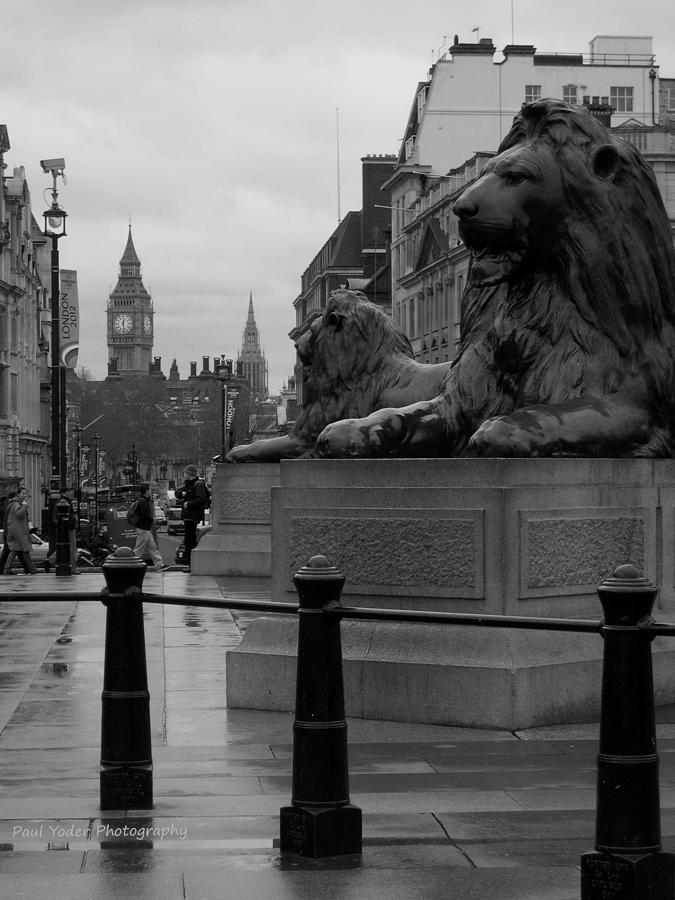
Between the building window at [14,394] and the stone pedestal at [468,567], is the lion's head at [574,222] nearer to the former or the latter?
the stone pedestal at [468,567]

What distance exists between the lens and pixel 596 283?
9.77 meters

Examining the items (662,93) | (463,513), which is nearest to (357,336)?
(463,513)

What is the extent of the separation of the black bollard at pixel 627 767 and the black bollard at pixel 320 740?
1055 millimetres

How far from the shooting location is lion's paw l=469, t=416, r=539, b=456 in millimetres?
9062

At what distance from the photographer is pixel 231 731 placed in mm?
8773

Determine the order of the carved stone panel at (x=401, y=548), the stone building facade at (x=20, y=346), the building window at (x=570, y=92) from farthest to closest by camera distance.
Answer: the stone building facade at (x=20, y=346), the building window at (x=570, y=92), the carved stone panel at (x=401, y=548)

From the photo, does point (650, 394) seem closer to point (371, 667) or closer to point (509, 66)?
point (371, 667)

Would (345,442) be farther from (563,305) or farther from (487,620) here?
(487,620)

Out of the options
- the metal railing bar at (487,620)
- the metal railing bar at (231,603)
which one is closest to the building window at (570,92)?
the metal railing bar at (231,603)

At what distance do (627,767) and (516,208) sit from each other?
5.05 m

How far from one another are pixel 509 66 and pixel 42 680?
73478 mm

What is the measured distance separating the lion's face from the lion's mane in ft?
0.27

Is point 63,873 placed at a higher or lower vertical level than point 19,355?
lower

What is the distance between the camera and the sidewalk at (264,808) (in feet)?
18.4
